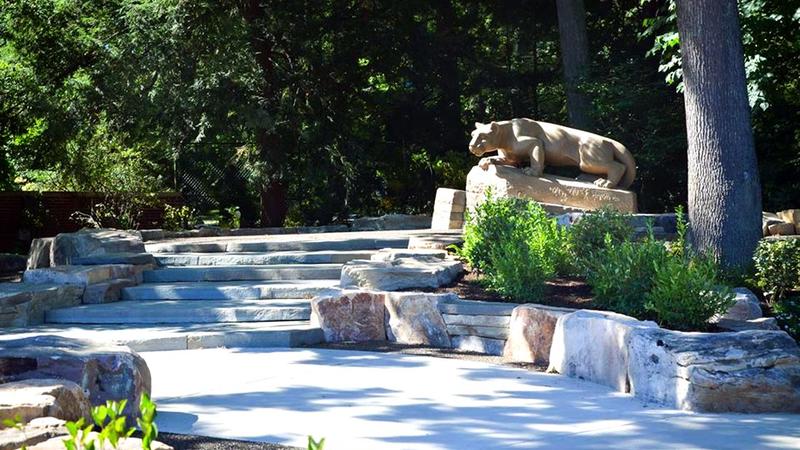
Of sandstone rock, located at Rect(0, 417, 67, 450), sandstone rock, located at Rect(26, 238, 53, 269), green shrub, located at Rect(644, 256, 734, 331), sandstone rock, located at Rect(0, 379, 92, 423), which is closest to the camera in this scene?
sandstone rock, located at Rect(0, 417, 67, 450)

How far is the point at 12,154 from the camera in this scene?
22000 mm

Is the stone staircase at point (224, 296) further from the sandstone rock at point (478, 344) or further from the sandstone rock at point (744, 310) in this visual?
the sandstone rock at point (744, 310)

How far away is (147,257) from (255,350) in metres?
4.26

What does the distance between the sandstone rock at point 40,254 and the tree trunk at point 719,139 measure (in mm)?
8025

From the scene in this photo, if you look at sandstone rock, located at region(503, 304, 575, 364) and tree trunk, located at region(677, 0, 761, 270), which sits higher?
tree trunk, located at region(677, 0, 761, 270)

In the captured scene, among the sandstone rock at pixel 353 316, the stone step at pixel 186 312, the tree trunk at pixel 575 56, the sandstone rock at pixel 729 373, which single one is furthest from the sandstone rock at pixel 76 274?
the tree trunk at pixel 575 56

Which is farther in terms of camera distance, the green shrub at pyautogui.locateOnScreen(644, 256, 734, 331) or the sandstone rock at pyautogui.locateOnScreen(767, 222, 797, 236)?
the sandstone rock at pyautogui.locateOnScreen(767, 222, 797, 236)

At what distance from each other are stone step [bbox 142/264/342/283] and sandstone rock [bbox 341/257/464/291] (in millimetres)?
1590

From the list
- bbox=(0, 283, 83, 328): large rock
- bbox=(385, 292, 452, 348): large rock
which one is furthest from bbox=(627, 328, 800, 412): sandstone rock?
bbox=(0, 283, 83, 328): large rock

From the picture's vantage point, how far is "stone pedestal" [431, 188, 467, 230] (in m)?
15.9

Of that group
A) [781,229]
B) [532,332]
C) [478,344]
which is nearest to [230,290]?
[478,344]

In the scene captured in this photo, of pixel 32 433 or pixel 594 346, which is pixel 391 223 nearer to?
pixel 594 346

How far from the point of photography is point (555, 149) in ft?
48.6

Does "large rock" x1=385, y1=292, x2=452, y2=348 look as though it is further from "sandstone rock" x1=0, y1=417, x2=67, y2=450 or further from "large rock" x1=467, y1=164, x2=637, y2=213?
"sandstone rock" x1=0, y1=417, x2=67, y2=450
